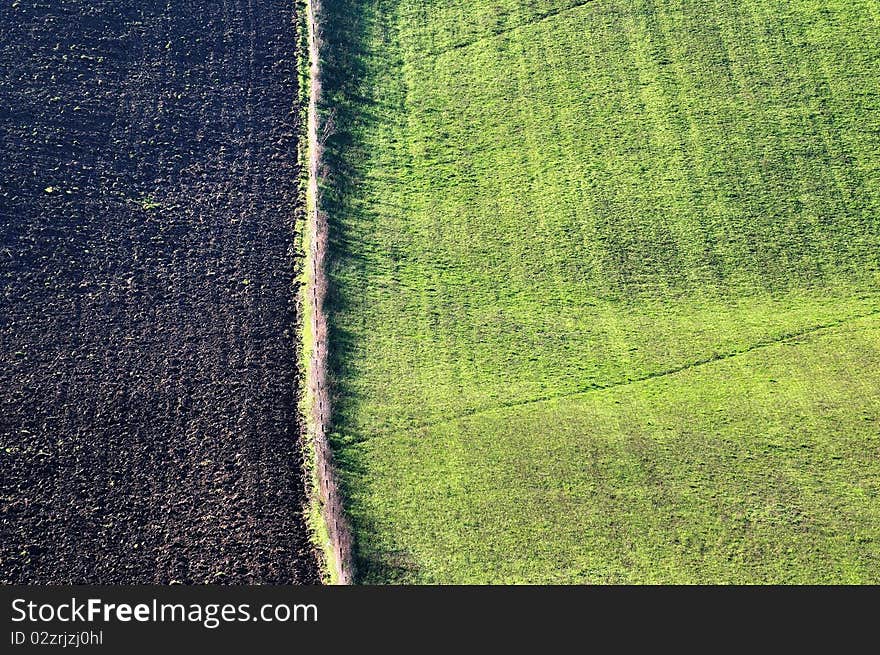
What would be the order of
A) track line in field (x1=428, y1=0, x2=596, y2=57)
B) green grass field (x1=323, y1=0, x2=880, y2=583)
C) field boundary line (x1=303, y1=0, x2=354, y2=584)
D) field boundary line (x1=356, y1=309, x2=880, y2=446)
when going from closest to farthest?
1. field boundary line (x1=303, y1=0, x2=354, y2=584)
2. green grass field (x1=323, y1=0, x2=880, y2=583)
3. field boundary line (x1=356, y1=309, x2=880, y2=446)
4. track line in field (x1=428, y1=0, x2=596, y2=57)

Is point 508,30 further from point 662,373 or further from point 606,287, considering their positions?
point 662,373

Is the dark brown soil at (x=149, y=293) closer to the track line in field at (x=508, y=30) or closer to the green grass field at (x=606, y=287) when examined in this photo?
the green grass field at (x=606, y=287)

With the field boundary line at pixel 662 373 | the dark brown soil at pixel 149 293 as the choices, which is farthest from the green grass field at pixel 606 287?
the dark brown soil at pixel 149 293

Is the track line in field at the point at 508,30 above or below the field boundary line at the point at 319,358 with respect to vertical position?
above

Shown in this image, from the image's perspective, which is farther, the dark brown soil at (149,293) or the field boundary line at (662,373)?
the field boundary line at (662,373)

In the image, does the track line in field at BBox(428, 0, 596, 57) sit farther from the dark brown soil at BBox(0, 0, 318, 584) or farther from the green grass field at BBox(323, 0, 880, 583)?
the dark brown soil at BBox(0, 0, 318, 584)

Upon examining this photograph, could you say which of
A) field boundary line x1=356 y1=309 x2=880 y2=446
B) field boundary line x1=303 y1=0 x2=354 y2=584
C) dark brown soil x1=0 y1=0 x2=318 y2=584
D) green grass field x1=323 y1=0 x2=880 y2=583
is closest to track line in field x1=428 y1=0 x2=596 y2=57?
green grass field x1=323 y1=0 x2=880 y2=583
